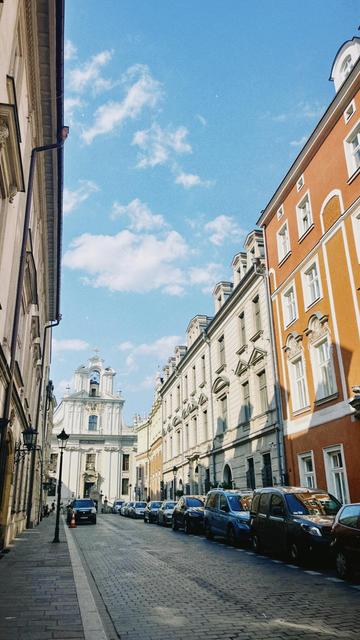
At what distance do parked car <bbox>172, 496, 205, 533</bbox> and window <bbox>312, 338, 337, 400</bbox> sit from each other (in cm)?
830

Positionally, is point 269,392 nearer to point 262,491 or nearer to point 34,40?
point 262,491

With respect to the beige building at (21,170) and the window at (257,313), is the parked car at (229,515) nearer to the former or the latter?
the beige building at (21,170)

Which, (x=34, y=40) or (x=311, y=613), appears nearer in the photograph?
(x=311, y=613)

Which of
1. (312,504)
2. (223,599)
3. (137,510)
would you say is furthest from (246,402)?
(137,510)

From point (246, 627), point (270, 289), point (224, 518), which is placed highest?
point (270, 289)

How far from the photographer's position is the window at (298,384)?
20844 millimetres

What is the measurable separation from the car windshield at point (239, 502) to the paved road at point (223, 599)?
3.99m

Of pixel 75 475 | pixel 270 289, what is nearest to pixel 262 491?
pixel 270 289

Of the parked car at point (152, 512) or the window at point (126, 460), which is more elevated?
the window at point (126, 460)

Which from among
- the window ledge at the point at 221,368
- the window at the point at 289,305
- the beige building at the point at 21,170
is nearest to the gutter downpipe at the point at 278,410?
the window at the point at 289,305

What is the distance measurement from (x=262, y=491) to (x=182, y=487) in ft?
94.0

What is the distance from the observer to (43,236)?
2150 centimetres

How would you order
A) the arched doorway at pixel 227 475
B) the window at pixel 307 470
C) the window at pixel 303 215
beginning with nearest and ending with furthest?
1. the window at pixel 307 470
2. the window at pixel 303 215
3. the arched doorway at pixel 227 475

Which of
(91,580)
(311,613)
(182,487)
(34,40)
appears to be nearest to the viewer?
(311,613)
